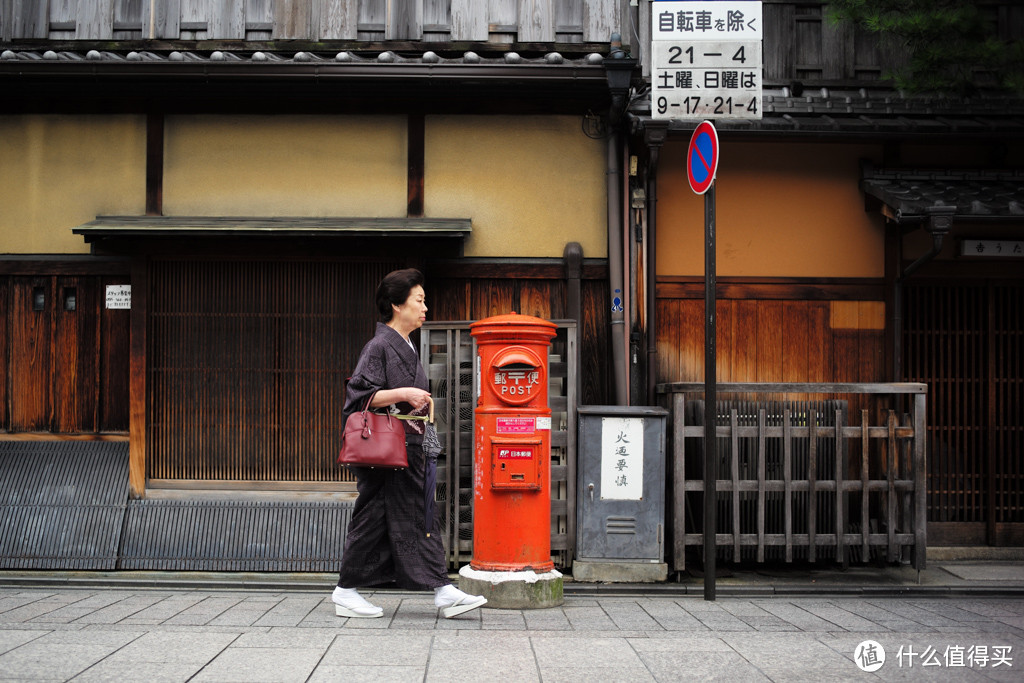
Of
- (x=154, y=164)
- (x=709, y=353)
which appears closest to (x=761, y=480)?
(x=709, y=353)

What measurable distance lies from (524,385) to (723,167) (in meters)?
4.08

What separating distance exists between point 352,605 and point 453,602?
0.67m

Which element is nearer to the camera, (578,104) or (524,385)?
(524,385)

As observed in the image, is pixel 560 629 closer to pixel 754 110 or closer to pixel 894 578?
pixel 894 578

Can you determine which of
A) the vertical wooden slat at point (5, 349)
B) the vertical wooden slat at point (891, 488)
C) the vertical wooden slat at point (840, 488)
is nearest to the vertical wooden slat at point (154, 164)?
the vertical wooden slat at point (5, 349)

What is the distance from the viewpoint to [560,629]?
6027 mm

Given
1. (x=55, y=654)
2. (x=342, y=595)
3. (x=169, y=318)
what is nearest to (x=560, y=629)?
(x=342, y=595)

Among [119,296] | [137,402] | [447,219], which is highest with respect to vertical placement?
[447,219]

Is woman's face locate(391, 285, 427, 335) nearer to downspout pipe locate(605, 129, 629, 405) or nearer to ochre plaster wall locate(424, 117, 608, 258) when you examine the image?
ochre plaster wall locate(424, 117, 608, 258)

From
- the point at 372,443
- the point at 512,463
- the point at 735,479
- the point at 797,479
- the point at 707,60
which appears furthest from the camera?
the point at 797,479

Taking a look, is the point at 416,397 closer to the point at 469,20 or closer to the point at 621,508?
the point at 621,508

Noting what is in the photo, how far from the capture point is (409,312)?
20.7ft

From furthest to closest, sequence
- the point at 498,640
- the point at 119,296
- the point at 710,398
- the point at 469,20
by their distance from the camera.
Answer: the point at 469,20 → the point at 119,296 → the point at 710,398 → the point at 498,640

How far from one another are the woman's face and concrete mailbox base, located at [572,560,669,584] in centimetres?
282
